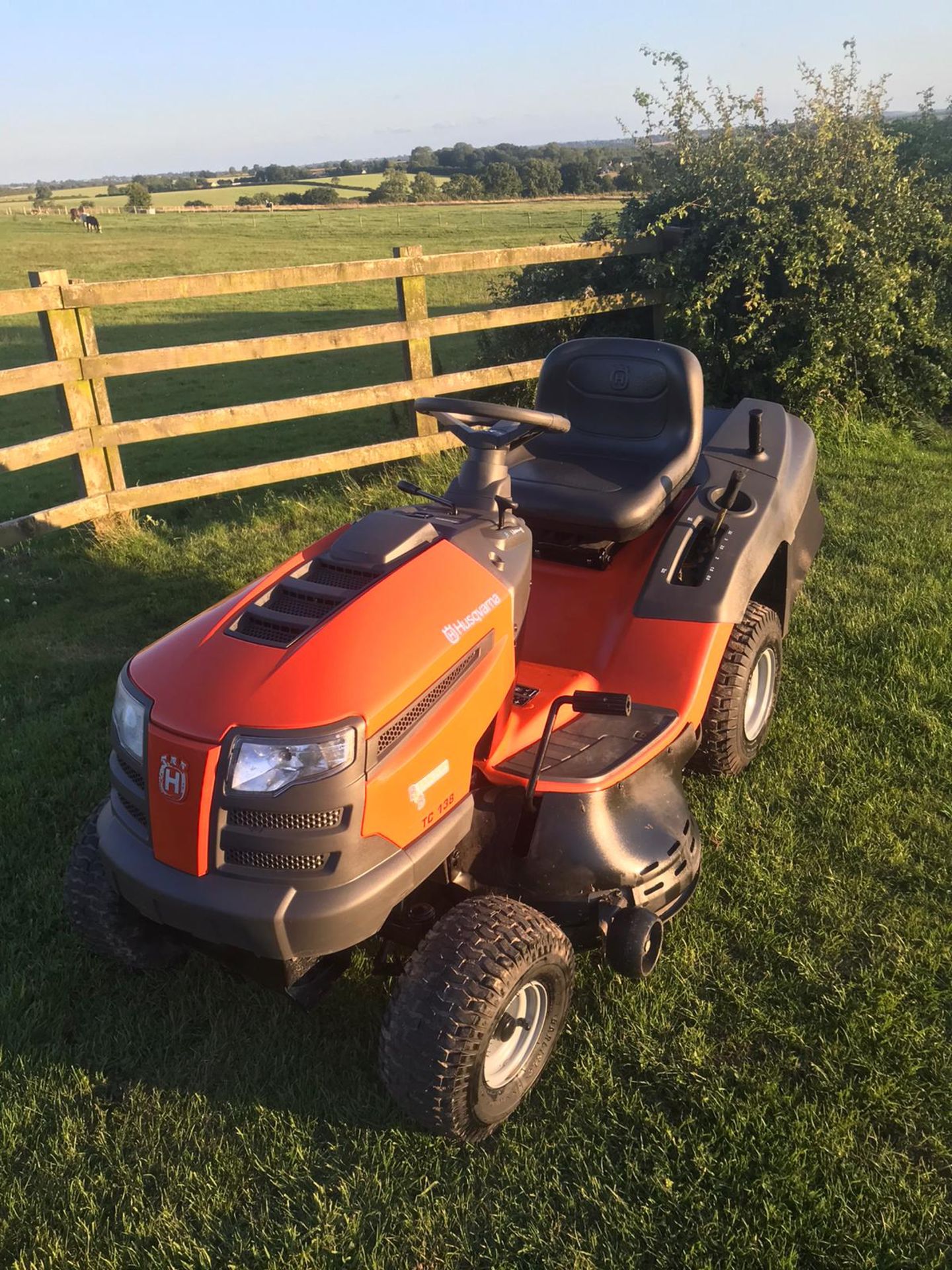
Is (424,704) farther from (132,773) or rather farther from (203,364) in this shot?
(203,364)

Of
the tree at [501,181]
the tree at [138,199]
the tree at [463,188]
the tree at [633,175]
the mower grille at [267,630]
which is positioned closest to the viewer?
the mower grille at [267,630]

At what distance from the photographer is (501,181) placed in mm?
40438

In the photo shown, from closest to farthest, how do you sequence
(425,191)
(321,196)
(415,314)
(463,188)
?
(415,314)
(463,188)
(425,191)
(321,196)

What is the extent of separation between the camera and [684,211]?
A: 777 cm

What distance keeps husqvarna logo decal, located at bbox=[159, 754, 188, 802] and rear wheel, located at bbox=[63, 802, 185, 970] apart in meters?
0.54

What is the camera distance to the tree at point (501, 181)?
39.2 metres

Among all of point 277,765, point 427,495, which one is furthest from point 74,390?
point 277,765

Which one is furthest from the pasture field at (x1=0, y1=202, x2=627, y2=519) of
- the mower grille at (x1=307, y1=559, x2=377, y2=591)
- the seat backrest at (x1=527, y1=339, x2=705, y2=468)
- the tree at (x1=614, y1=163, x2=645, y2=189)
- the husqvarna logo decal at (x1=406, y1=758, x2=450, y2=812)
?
the husqvarna logo decal at (x1=406, y1=758, x2=450, y2=812)

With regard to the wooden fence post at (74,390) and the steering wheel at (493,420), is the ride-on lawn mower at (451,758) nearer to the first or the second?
the steering wheel at (493,420)

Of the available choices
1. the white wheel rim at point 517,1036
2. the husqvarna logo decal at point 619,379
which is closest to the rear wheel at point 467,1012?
the white wheel rim at point 517,1036

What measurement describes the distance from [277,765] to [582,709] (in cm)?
87

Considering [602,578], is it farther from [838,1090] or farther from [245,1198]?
[245,1198]

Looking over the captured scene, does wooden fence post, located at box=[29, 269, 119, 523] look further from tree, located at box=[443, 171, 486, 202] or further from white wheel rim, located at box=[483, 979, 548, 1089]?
tree, located at box=[443, 171, 486, 202]

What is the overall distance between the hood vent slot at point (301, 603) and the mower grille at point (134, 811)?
0.45 metres
